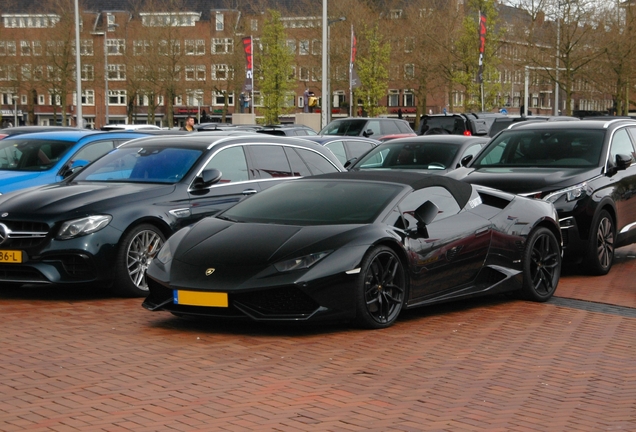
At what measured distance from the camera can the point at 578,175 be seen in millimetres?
11961

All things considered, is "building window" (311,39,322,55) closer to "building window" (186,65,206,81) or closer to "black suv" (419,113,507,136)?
"building window" (186,65,206,81)

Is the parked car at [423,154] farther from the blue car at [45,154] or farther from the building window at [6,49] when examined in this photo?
the building window at [6,49]

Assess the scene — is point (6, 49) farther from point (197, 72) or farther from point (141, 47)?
point (197, 72)

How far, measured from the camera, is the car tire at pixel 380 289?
25.7 feet

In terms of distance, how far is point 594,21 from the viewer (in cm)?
5291

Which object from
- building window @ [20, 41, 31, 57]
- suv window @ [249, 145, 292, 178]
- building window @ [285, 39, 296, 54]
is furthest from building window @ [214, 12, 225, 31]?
suv window @ [249, 145, 292, 178]

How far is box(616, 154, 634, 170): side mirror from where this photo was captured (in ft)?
40.8

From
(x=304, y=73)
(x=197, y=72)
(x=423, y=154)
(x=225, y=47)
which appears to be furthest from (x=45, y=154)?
(x=225, y=47)

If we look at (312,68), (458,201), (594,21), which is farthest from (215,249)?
(312,68)

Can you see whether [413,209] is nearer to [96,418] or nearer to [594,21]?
[96,418]

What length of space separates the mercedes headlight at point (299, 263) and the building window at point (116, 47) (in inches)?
2671

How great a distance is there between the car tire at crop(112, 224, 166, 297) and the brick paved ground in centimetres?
38

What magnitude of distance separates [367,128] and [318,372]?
2459 centimetres

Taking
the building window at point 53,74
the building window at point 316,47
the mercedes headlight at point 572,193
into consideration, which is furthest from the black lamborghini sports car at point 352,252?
the building window at point 53,74
